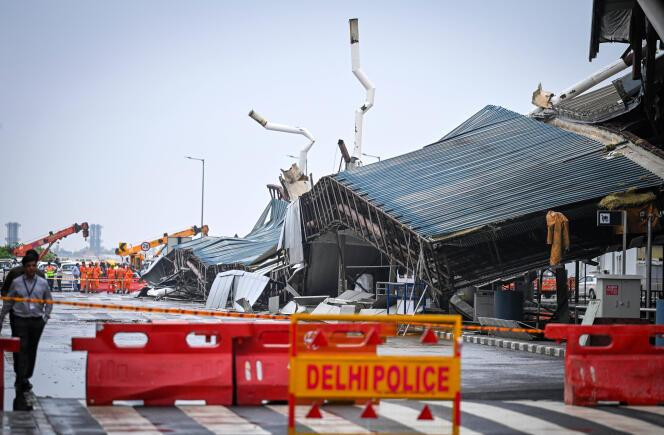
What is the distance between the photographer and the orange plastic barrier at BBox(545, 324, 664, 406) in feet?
46.5

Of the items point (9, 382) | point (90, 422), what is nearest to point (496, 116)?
point (9, 382)

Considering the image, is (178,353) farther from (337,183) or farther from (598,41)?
(337,183)

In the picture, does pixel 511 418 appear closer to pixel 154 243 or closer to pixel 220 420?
pixel 220 420

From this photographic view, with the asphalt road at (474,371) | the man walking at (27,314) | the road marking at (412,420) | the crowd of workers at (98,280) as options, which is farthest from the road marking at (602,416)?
the crowd of workers at (98,280)

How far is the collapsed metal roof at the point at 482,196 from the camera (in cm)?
3108

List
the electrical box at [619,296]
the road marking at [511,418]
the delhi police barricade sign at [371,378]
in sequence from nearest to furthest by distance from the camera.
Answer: the delhi police barricade sign at [371,378], the road marking at [511,418], the electrical box at [619,296]

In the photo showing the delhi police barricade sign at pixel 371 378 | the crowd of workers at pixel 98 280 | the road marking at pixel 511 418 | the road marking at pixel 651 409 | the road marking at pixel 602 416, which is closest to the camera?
the delhi police barricade sign at pixel 371 378

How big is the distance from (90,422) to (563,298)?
19.3 meters

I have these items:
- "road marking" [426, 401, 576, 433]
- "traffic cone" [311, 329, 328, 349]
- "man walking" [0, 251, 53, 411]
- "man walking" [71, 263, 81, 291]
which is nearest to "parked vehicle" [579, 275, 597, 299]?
"road marking" [426, 401, 576, 433]

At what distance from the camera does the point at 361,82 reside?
2279 inches

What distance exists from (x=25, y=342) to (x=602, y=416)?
7210 mm

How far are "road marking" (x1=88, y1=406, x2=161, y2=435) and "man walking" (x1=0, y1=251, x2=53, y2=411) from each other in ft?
5.77

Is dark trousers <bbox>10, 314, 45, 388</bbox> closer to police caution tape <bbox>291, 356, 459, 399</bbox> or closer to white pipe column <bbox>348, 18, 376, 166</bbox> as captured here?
police caution tape <bbox>291, 356, 459, 399</bbox>

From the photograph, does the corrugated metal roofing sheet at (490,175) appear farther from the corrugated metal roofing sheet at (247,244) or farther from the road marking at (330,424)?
the road marking at (330,424)
